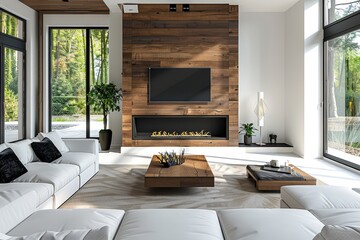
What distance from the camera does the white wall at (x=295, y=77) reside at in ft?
21.5

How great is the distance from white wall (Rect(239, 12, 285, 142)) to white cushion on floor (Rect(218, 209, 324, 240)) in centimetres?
564

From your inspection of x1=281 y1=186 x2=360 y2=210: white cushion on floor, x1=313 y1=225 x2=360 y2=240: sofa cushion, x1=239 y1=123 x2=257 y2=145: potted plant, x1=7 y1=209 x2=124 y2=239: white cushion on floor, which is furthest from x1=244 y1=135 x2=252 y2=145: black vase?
x1=313 y1=225 x2=360 y2=240: sofa cushion

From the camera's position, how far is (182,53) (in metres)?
6.98

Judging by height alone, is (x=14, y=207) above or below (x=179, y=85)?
below

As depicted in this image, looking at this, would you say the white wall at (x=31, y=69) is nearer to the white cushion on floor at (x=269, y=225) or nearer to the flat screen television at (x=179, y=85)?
the flat screen television at (x=179, y=85)

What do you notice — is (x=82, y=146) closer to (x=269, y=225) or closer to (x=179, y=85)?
(x=179, y=85)

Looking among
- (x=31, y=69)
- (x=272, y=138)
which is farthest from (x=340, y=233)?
(x=31, y=69)

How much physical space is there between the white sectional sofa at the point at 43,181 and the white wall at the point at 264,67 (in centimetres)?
401

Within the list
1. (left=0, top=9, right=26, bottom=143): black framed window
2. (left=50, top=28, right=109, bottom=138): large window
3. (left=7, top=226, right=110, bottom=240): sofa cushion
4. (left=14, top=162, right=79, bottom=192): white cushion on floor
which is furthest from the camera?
(left=50, top=28, right=109, bottom=138): large window

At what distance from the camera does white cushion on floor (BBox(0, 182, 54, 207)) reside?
103 inches

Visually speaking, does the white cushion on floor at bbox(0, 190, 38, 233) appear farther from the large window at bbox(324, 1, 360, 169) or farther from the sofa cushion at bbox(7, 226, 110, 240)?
the large window at bbox(324, 1, 360, 169)

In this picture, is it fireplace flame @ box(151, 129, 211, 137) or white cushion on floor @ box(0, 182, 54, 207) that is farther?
fireplace flame @ box(151, 129, 211, 137)

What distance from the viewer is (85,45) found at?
26.5ft

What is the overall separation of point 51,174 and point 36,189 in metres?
0.52
